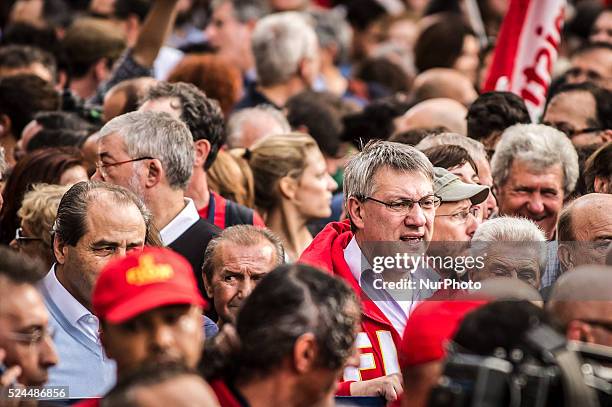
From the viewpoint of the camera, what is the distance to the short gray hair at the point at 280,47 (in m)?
11.0

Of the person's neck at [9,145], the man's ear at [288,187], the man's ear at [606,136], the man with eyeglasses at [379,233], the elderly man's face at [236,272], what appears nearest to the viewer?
the man with eyeglasses at [379,233]

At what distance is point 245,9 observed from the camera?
13.3m

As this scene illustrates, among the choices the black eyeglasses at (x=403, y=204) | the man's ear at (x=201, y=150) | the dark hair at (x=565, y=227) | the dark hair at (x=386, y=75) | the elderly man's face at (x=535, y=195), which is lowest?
the black eyeglasses at (x=403, y=204)

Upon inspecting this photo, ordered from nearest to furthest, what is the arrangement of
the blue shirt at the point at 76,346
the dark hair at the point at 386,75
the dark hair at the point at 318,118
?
the blue shirt at the point at 76,346, the dark hair at the point at 318,118, the dark hair at the point at 386,75

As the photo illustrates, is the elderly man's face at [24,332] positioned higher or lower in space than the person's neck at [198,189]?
lower

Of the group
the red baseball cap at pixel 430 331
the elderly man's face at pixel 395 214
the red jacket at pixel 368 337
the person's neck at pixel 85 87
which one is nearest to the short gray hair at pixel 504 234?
the elderly man's face at pixel 395 214

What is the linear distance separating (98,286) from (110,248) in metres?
1.53

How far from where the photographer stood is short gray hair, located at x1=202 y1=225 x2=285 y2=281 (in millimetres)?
6672

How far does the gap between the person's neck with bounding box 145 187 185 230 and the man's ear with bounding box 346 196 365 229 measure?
3.27 ft

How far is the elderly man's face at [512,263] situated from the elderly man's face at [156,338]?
5.15 ft

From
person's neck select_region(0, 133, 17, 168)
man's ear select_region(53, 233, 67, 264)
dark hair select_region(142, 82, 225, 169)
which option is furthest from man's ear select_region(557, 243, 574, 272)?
person's neck select_region(0, 133, 17, 168)

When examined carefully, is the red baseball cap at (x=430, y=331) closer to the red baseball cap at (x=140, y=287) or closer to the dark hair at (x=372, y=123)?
the red baseball cap at (x=140, y=287)

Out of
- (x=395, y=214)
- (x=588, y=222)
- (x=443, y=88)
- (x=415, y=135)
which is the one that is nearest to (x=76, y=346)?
(x=395, y=214)

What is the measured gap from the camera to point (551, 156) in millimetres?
7891
